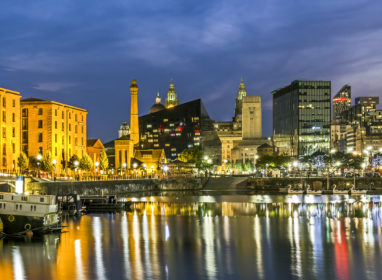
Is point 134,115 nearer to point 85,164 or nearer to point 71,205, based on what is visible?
point 85,164

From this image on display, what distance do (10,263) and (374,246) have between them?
26766mm

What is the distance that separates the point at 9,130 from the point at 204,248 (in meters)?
71.1

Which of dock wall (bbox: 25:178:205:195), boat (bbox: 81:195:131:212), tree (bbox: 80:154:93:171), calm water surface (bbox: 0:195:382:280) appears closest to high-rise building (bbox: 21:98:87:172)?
tree (bbox: 80:154:93:171)

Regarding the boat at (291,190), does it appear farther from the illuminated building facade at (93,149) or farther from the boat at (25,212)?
the boat at (25,212)

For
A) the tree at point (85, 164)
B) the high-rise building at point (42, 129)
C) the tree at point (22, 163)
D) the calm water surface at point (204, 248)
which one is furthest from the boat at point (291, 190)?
the tree at point (22, 163)

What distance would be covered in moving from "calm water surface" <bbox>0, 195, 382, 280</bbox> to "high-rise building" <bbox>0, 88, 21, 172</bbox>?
42.3m

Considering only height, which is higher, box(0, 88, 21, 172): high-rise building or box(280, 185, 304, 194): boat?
box(0, 88, 21, 172): high-rise building

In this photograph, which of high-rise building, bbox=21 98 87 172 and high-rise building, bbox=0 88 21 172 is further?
high-rise building, bbox=21 98 87 172

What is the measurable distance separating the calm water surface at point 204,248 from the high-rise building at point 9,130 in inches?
1666

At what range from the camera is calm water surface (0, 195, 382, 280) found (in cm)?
3391

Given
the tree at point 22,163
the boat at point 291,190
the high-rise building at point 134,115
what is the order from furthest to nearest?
the high-rise building at point 134,115 → the boat at point 291,190 → the tree at point 22,163

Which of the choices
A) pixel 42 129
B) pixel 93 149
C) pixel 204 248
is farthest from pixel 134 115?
pixel 204 248

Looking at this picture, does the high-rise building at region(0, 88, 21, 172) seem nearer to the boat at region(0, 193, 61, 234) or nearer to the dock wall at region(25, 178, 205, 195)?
the dock wall at region(25, 178, 205, 195)

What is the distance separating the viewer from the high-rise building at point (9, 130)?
101m
